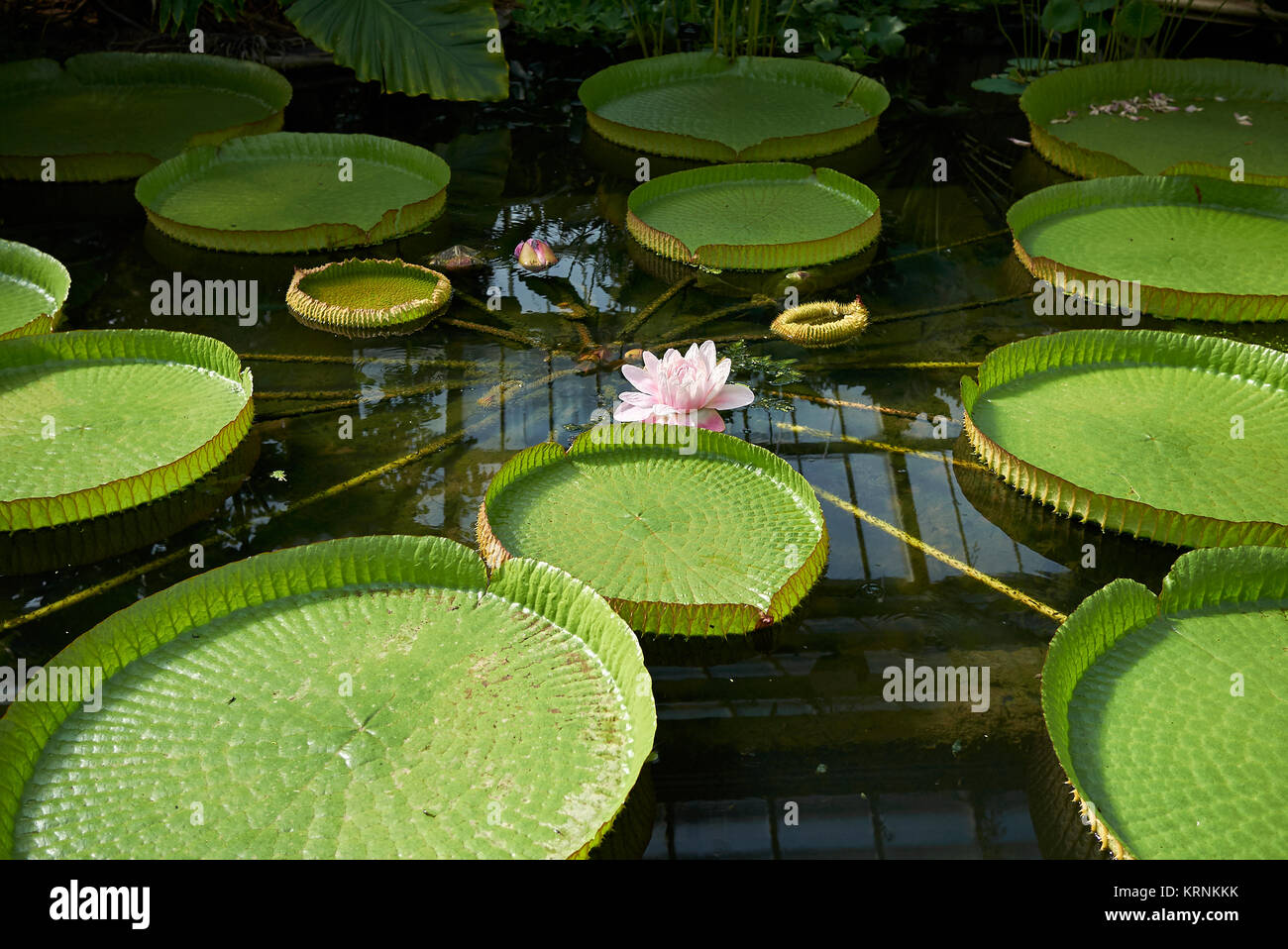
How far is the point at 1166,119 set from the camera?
556 cm

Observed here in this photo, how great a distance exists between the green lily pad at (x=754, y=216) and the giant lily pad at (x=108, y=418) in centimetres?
177

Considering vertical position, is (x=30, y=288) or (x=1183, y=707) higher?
(x=30, y=288)

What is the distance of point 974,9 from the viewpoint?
7.44 m

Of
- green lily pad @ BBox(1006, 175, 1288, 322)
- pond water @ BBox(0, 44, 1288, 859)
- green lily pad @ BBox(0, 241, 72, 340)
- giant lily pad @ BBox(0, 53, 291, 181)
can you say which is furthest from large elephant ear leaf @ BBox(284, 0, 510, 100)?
green lily pad @ BBox(1006, 175, 1288, 322)

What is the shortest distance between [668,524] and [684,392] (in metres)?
0.49

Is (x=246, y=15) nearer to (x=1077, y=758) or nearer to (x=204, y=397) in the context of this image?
(x=204, y=397)

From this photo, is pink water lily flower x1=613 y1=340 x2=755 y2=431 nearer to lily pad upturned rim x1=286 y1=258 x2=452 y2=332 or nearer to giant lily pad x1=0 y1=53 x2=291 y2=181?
lily pad upturned rim x1=286 y1=258 x2=452 y2=332

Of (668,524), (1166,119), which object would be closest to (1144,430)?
(668,524)

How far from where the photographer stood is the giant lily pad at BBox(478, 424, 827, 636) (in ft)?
8.46

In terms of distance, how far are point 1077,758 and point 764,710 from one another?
63cm

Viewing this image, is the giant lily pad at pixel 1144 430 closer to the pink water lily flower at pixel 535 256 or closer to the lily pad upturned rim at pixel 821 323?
the lily pad upturned rim at pixel 821 323

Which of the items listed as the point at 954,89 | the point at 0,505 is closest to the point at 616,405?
the point at 0,505

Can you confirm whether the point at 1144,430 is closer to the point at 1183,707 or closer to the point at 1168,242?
the point at 1183,707

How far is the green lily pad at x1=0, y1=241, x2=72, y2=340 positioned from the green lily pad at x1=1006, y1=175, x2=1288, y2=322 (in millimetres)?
3374
